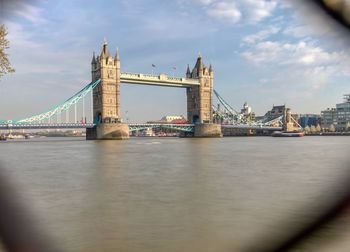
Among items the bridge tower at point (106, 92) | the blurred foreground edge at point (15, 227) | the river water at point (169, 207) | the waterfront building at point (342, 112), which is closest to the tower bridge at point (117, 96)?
the bridge tower at point (106, 92)

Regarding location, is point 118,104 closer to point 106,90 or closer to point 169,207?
point 106,90

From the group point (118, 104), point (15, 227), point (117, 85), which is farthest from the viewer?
point (117, 85)

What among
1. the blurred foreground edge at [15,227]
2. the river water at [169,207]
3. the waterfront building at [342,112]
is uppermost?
the waterfront building at [342,112]

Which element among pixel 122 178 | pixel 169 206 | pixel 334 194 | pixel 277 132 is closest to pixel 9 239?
pixel 334 194

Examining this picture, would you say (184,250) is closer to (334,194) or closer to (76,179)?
(334,194)

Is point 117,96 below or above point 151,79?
below

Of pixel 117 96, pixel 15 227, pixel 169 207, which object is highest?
pixel 117 96

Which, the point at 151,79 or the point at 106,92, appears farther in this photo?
the point at 151,79

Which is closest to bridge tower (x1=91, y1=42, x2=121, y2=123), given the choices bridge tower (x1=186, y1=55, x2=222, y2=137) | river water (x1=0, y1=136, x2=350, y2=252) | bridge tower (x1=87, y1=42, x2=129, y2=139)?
bridge tower (x1=87, y1=42, x2=129, y2=139)

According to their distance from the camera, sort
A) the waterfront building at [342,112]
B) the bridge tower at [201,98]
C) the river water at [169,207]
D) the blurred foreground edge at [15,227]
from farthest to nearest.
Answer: the bridge tower at [201,98] → the river water at [169,207] → the waterfront building at [342,112] → the blurred foreground edge at [15,227]

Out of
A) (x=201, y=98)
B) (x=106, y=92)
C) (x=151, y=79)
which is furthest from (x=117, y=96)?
(x=201, y=98)

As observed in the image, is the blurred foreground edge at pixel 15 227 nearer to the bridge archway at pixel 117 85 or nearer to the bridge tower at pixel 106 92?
the bridge archway at pixel 117 85

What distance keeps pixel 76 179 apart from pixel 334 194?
37.1 ft

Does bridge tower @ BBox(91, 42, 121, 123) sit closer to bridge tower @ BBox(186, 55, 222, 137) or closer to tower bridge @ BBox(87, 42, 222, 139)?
tower bridge @ BBox(87, 42, 222, 139)
